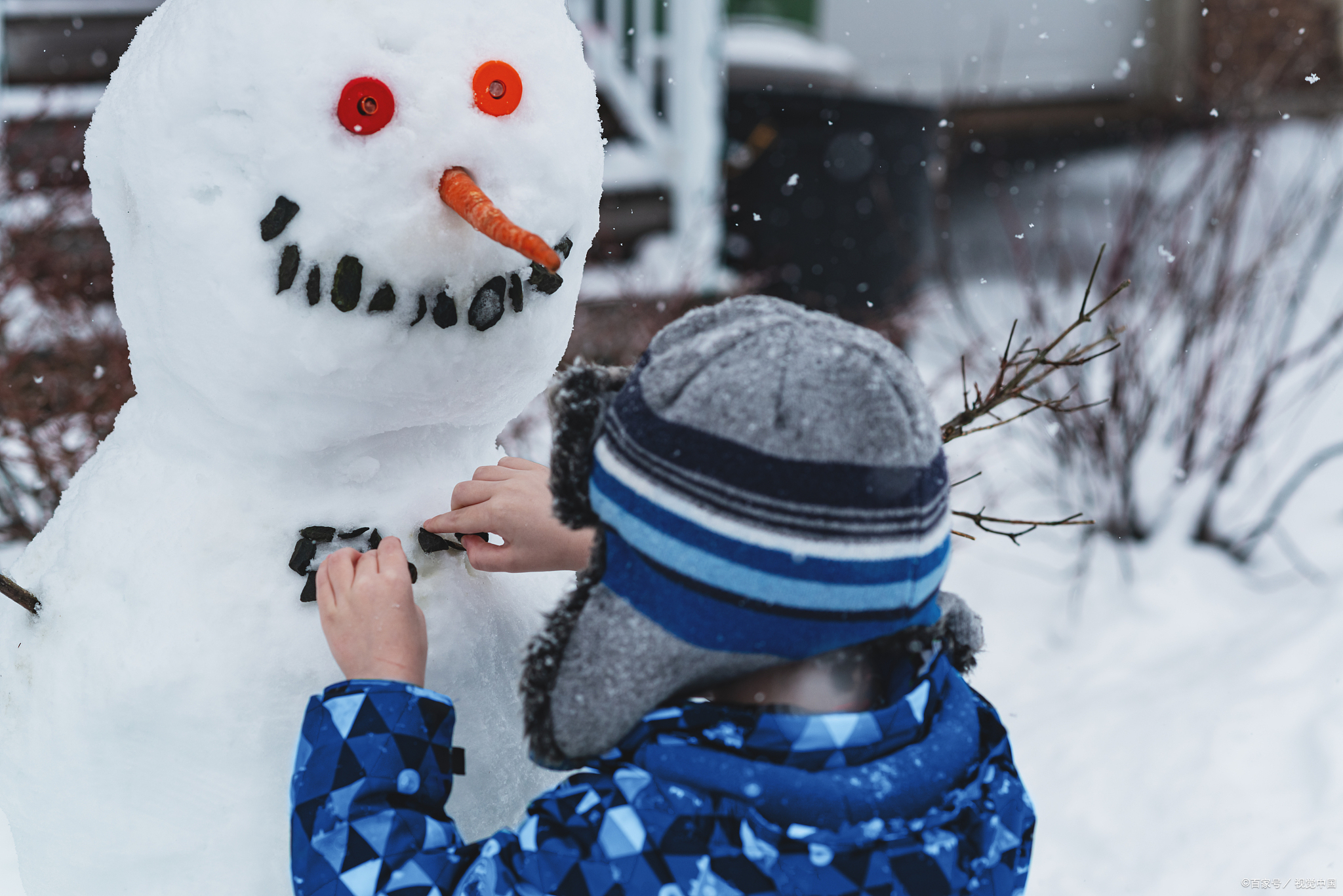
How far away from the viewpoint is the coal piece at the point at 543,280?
1064 mm

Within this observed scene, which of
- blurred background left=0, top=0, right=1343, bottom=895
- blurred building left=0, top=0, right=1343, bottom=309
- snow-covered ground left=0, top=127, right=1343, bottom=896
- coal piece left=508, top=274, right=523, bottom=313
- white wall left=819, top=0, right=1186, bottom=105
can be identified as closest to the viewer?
coal piece left=508, top=274, right=523, bottom=313

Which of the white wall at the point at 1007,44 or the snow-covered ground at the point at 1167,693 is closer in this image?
the snow-covered ground at the point at 1167,693

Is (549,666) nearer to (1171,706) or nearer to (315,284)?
(315,284)

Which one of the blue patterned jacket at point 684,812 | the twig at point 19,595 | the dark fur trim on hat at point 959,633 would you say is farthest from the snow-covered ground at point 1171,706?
the twig at point 19,595

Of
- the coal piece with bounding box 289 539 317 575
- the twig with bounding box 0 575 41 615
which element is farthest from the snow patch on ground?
the coal piece with bounding box 289 539 317 575

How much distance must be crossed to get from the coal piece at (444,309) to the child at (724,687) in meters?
0.15

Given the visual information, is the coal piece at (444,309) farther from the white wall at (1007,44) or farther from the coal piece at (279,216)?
the white wall at (1007,44)

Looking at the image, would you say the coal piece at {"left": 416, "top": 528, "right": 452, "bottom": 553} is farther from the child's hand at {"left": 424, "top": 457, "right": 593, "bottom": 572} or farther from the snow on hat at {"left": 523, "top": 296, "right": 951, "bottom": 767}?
the snow on hat at {"left": 523, "top": 296, "right": 951, "bottom": 767}

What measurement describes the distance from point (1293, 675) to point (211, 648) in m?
2.58

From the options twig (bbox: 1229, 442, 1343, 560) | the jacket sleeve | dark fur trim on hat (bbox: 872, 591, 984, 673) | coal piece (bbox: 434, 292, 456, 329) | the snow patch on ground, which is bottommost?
the snow patch on ground

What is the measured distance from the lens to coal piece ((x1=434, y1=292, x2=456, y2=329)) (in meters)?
1.01

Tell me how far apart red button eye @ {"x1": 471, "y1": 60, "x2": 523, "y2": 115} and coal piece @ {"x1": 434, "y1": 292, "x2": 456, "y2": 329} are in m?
0.17

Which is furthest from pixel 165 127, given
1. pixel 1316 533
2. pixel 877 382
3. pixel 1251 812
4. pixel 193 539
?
pixel 1316 533

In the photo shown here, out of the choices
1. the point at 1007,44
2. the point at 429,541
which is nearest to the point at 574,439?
the point at 429,541
